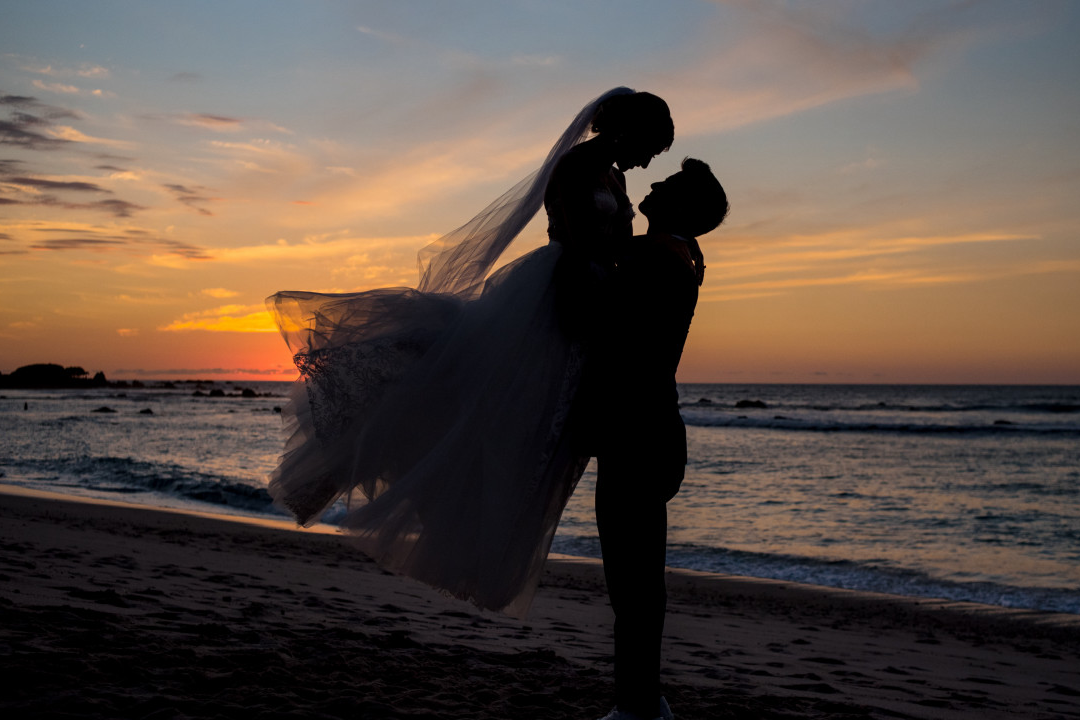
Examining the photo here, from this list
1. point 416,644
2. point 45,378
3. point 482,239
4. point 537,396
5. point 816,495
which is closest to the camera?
point 537,396

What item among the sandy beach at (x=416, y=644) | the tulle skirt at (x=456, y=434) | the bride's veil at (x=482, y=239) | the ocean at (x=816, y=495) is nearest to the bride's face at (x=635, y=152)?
the bride's veil at (x=482, y=239)

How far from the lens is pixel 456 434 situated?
3.01 meters

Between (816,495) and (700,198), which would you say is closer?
(700,198)

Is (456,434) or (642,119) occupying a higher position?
(642,119)

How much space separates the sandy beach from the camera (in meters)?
3.41

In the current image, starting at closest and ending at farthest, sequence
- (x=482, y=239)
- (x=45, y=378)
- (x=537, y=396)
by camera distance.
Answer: (x=537, y=396)
(x=482, y=239)
(x=45, y=378)

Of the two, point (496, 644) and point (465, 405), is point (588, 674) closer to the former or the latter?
point (496, 644)

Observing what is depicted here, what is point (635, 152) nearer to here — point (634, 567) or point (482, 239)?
point (482, 239)

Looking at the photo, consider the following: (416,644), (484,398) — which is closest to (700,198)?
(484,398)

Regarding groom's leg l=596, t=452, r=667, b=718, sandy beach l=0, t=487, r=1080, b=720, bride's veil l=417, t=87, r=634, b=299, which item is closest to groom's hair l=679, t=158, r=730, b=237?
bride's veil l=417, t=87, r=634, b=299

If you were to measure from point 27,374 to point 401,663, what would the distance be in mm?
106351

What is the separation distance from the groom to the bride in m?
0.13

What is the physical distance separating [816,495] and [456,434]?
14.8m

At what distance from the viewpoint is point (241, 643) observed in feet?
14.0
